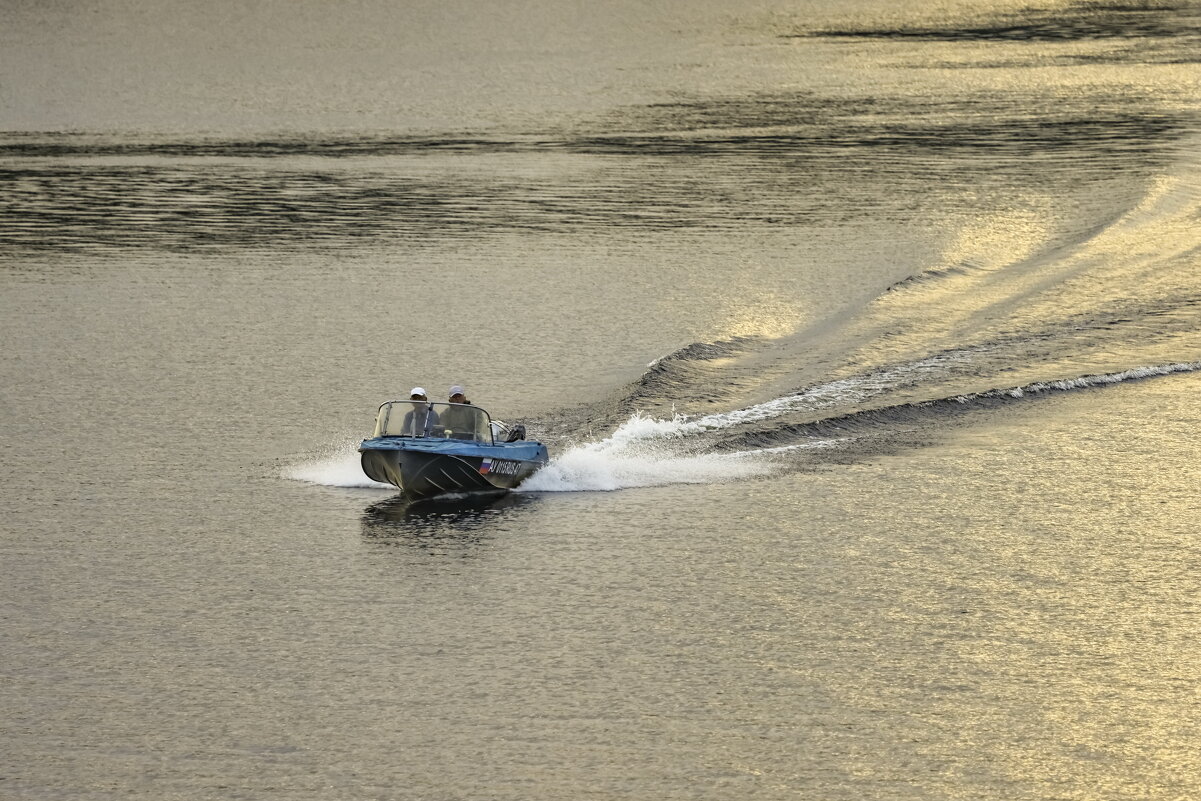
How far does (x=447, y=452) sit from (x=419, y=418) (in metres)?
1.36

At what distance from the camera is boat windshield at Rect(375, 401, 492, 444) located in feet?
114

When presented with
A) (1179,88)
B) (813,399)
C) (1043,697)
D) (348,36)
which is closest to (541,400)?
(813,399)

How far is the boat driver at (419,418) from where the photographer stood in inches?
1367

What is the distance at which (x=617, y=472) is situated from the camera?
118ft

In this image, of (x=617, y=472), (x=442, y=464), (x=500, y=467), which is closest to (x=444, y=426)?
(x=442, y=464)

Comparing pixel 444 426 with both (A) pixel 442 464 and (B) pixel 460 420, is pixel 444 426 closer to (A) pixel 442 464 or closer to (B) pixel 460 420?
(B) pixel 460 420

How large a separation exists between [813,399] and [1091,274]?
1453cm

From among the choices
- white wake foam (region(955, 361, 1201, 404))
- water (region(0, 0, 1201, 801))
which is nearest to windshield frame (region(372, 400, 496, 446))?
water (region(0, 0, 1201, 801))

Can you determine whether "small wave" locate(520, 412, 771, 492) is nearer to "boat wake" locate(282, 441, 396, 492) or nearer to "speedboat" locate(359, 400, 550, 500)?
"speedboat" locate(359, 400, 550, 500)

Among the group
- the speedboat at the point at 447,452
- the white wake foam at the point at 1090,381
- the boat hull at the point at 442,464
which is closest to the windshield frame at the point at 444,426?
the speedboat at the point at 447,452

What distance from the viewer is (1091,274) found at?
49562 mm

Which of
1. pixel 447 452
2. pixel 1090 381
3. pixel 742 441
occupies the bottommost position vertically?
pixel 447 452

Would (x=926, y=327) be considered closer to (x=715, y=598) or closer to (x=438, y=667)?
(x=715, y=598)

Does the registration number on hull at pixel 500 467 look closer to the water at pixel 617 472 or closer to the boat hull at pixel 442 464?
the boat hull at pixel 442 464
